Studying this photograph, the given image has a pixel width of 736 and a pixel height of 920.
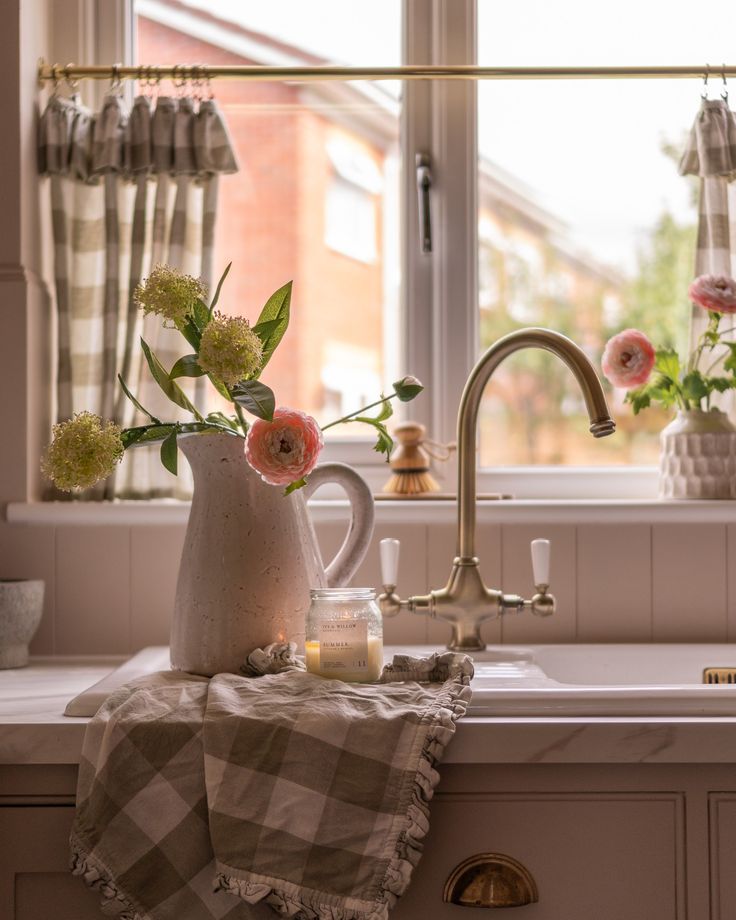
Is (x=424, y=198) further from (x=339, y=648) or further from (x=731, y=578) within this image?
(x=339, y=648)

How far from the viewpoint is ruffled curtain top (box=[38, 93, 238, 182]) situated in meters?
1.61

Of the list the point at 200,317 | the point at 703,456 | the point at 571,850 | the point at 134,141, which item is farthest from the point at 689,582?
the point at 134,141

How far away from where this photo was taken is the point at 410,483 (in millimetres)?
1608

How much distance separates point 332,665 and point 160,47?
4.00 feet

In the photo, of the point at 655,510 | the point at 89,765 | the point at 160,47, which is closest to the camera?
the point at 89,765

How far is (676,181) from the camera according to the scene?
1791 mm

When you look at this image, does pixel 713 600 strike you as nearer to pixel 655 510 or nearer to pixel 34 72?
pixel 655 510

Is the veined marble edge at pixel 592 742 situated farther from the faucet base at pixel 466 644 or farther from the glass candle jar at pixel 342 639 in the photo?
the faucet base at pixel 466 644

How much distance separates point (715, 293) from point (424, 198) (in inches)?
20.0

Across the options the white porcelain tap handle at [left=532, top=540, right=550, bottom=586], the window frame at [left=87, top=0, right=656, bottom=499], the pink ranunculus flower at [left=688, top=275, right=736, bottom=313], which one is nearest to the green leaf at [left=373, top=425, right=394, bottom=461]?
the white porcelain tap handle at [left=532, top=540, right=550, bottom=586]

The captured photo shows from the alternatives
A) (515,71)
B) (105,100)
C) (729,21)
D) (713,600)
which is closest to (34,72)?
(105,100)

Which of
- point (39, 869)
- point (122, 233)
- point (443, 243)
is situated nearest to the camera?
point (39, 869)

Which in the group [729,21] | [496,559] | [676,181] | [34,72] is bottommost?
[496,559]

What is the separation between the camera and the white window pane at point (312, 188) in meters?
1.79
